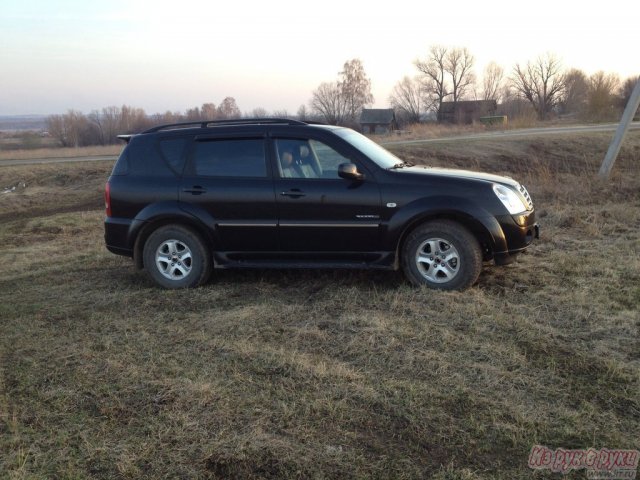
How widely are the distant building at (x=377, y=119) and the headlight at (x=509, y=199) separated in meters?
62.1

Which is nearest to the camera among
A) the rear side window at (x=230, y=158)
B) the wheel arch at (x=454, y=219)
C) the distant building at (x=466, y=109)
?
the wheel arch at (x=454, y=219)

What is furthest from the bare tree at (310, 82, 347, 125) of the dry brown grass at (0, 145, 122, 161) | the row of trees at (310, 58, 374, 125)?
the dry brown grass at (0, 145, 122, 161)

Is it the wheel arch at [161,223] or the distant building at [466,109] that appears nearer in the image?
the wheel arch at [161,223]

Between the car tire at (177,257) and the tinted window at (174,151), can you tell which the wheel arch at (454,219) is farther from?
the tinted window at (174,151)

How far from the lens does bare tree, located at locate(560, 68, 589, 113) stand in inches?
2633

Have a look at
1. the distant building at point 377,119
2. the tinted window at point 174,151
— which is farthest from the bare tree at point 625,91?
the tinted window at point 174,151

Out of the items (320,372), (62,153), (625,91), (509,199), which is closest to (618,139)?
(509,199)

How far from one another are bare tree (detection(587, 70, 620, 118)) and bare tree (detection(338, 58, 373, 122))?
31534 millimetres

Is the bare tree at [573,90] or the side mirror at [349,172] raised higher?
the bare tree at [573,90]

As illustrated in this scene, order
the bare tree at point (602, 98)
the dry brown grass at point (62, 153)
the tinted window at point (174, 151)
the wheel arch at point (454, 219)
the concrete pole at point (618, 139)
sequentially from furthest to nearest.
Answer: the bare tree at point (602, 98), the dry brown grass at point (62, 153), the concrete pole at point (618, 139), the tinted window at point (174, 151), the wheel arch at point (454, 219)

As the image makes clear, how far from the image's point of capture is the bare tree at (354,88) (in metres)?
77.1

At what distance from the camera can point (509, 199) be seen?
5484mm

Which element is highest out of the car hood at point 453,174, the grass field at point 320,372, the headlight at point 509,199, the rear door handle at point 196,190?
the car hood at point 453,174

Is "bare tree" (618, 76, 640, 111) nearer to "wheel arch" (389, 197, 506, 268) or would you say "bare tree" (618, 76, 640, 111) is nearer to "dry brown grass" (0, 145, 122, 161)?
"dry brown grass" (0, 145, 122, 161)
